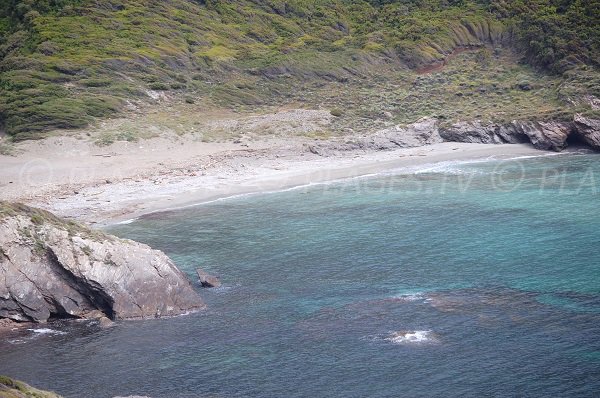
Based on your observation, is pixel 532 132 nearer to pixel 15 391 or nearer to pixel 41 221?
pixel 41 221

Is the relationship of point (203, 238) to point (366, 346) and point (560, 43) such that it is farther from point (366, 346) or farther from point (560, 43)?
point (560, 43)

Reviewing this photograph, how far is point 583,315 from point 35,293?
16.2m

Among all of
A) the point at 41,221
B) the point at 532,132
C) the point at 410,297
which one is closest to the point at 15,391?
the point at 41,221

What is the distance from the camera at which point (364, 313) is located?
23.9 meters

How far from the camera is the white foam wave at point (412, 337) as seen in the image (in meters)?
21.5

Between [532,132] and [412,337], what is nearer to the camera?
[412,337]

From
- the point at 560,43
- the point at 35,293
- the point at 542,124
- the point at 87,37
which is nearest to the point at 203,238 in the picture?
the point at 35,293

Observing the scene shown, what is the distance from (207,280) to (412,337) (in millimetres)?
8403

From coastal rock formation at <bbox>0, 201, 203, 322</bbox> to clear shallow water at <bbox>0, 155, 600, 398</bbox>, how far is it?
79 cm

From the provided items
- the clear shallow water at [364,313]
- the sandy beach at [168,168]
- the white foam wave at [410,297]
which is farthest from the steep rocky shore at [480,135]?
the white foam wave at [410,297]

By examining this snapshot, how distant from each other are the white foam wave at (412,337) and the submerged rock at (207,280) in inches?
302

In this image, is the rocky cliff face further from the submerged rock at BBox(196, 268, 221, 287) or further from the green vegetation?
the green vegetation

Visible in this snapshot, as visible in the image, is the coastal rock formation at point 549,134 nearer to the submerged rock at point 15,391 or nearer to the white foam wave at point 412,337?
the white foam wave at point 412,337

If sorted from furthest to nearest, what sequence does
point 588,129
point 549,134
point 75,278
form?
point 549,134 < point 588,129 < point 75,278
